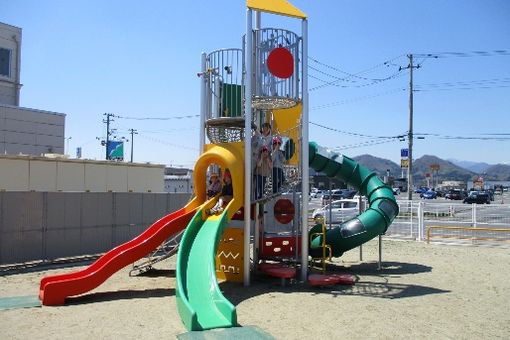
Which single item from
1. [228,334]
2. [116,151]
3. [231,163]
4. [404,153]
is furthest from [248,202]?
[116,151]

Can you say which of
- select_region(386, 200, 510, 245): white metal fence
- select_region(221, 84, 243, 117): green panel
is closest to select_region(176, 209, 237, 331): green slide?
select_region(221, 84, 243, 117): green panel

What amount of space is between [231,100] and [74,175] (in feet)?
35.4

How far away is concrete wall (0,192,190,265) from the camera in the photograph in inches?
504

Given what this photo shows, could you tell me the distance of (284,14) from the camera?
10266 millimetres

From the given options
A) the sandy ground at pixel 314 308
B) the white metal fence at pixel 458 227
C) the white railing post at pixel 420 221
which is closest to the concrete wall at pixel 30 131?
the sandy ground at pixel 314 308

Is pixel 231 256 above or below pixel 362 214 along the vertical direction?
below

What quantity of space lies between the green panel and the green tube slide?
2735 millimetres

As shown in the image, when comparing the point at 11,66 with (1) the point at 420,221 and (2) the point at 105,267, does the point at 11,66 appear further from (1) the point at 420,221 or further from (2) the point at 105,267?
(2) the point at 105,267

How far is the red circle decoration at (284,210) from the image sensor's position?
11.8m

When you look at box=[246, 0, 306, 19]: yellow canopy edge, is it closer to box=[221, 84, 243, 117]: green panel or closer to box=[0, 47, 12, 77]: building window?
box=[221, 84, 243, 117]: green panel

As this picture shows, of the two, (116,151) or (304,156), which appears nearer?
(304,156)

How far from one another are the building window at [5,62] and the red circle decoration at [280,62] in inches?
1152

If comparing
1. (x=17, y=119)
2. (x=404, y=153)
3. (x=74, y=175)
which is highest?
(x=17, y=119)

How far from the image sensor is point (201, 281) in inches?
309
